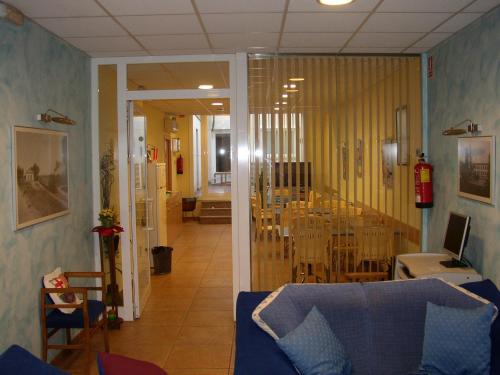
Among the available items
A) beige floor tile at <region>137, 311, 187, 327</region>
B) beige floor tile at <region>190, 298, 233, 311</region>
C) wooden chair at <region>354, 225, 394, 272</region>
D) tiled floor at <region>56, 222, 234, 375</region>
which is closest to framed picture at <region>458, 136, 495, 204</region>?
wooden chair at <region>354, 225, 394, 272</region>

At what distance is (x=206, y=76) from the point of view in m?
5.55

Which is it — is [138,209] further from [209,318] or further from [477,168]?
[477,168]

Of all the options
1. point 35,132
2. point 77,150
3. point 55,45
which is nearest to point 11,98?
point 35,132

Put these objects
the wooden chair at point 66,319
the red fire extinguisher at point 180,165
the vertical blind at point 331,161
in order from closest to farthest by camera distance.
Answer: the wooden chair at point 66,319, the vertical blind at point 331,161, the red fire extinguisher at point 180,165

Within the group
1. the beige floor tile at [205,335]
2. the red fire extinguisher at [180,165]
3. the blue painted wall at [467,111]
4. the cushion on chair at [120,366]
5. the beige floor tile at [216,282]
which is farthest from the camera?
the red fire extinguisher at [180,165]

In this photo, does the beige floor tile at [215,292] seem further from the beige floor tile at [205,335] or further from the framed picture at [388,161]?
the framed picture at [388,161]

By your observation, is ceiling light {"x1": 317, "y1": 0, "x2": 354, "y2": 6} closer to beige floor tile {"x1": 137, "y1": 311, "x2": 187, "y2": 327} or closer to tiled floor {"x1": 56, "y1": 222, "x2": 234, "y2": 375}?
tiled floor {"x1": 56, "y1": 222, "x2": 234, "y2": 375}

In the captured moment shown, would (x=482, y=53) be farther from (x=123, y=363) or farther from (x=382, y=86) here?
(x=123, y=363)

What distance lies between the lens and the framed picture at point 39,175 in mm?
3402

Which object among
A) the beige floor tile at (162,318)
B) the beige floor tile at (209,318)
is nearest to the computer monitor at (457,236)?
the beige floor tile at (209,318)

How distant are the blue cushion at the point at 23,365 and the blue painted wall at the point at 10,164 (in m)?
0.94

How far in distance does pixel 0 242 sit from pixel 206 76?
3.09 metres

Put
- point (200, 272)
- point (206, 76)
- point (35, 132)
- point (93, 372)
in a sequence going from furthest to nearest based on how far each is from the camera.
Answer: point (200, 272)
point (206, 76)
point (93, 372)
point (35, 132)

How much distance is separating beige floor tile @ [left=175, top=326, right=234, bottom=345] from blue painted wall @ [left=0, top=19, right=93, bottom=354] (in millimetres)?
1177
